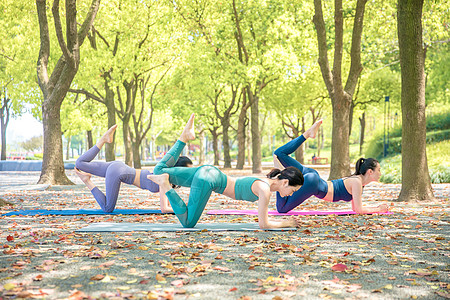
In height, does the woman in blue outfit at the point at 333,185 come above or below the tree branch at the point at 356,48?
below

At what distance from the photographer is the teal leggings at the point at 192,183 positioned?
22.5 feet

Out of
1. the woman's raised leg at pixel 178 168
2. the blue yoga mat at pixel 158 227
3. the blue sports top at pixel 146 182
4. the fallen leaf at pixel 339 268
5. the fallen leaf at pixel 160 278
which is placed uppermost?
the woman's raised leg at pixel 178 168

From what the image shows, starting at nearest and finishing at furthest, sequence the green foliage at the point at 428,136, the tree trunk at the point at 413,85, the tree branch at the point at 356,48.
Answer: the tree trunk at the point at 413,85
the tree branch at the point at 356,48
the green foliage at the point at 428,136

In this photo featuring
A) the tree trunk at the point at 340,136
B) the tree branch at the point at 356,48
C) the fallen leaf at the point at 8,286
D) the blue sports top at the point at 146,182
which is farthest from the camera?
the tree trunk at the point at 340,136

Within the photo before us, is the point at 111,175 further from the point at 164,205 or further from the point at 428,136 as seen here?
the point at 428,136

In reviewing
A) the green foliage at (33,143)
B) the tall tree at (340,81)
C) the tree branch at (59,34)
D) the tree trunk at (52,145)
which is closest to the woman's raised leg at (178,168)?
the tree branch at (59,34)

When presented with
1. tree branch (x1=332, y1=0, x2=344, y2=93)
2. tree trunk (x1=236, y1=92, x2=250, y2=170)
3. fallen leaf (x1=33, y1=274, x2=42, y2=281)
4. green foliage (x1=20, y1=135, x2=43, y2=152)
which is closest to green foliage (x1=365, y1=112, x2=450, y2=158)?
tree trunk (x1=236, y1=92, x2=250, y2=170)

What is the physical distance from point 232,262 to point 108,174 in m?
4.80

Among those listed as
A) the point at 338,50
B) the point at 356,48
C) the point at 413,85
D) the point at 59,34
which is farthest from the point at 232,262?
the point at 356,48

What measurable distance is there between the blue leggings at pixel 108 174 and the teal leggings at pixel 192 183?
2182mm

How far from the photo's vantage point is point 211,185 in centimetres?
689

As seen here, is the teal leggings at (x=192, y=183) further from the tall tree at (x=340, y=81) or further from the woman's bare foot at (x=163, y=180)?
the tall tree at (x=340, y=81)

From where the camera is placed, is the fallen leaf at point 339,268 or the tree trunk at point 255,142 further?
the tree trunk at point 255,142

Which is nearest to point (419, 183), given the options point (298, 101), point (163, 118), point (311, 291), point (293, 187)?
point (293, 187)
